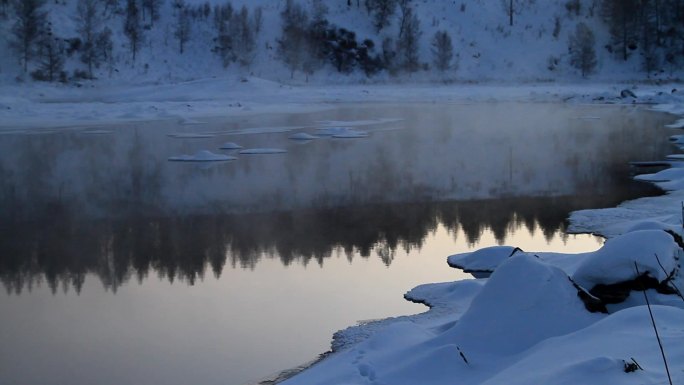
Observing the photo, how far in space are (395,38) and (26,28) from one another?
2813 centimetres

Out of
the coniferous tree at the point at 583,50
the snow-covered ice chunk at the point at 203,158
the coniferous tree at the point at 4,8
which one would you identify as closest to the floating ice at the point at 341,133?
the snow-covered ice chunk at the point at 203,158

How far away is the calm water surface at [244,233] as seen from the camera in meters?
7.86

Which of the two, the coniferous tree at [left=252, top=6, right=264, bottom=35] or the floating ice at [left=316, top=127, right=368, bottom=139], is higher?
the coniferous tree at [left=252, top=6, right=264, bottom=35]

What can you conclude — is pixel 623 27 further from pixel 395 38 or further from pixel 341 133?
pixel 341 133

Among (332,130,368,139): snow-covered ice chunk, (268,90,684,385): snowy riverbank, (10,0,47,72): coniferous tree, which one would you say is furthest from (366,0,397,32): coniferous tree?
(268,90,684,385): snowy riverbank

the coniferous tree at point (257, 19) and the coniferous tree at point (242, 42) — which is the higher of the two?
the coniferous tree at point (257, 19)

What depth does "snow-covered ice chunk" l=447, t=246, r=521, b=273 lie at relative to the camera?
33.0ft

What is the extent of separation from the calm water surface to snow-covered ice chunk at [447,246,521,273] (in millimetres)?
261

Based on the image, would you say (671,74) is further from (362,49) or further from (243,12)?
(243,12)

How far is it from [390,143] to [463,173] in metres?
5.76

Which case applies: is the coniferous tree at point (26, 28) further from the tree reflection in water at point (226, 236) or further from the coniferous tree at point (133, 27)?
the tree reflection in water at point (226, 236)

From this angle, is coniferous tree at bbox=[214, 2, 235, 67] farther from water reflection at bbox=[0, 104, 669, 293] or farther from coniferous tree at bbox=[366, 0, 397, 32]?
water reflection at bbox=[0, 104, 669, 293]

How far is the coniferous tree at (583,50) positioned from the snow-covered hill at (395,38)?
68 centimetres

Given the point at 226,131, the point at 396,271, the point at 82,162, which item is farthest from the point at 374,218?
the point at 226,131
